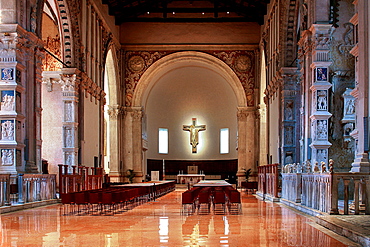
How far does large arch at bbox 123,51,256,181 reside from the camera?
30750 millimetres

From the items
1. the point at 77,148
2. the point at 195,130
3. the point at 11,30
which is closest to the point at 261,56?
the point at 195,130

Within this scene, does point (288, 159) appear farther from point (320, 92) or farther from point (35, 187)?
point (35, 187)

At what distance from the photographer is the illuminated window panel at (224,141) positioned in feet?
120

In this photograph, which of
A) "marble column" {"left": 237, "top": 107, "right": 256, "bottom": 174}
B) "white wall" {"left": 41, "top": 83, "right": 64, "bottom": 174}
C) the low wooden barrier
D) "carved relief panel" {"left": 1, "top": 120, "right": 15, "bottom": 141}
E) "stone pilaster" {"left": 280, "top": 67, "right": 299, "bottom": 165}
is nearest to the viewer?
"carved relief panel" {"left": 1, "top": 120, "right": 15, "bottom": 141}

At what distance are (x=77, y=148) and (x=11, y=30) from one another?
25.2ft

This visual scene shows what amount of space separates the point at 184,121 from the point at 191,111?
956 mm

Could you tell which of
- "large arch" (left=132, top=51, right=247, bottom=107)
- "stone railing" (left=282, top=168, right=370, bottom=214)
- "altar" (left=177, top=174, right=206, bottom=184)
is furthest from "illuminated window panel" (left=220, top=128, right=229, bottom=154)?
"stone railing" (left=282, top=168, right=370, bottom=214)

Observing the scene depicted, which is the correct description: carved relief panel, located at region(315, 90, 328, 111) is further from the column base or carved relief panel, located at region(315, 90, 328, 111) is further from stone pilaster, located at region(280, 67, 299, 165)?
stone pilaster, located at region(280, 67, 299, 165)

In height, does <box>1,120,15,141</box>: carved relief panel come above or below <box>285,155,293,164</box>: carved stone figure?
above

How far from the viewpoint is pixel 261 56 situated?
2973 centimetres

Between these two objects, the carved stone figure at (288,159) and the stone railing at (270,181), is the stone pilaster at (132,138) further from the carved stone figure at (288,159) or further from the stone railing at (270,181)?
the carved stone figure at (288,159)

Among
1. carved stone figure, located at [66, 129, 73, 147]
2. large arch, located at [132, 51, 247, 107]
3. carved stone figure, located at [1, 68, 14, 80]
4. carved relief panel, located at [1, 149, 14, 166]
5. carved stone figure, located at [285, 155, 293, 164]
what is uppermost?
large arch, located at [132, 51, 247, 107]

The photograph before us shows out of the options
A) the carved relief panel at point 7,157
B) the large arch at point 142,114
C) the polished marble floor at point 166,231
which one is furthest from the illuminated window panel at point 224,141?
the polished marble floor at point 166,231

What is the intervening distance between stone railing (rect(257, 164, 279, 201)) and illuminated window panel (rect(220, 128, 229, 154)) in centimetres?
1569
